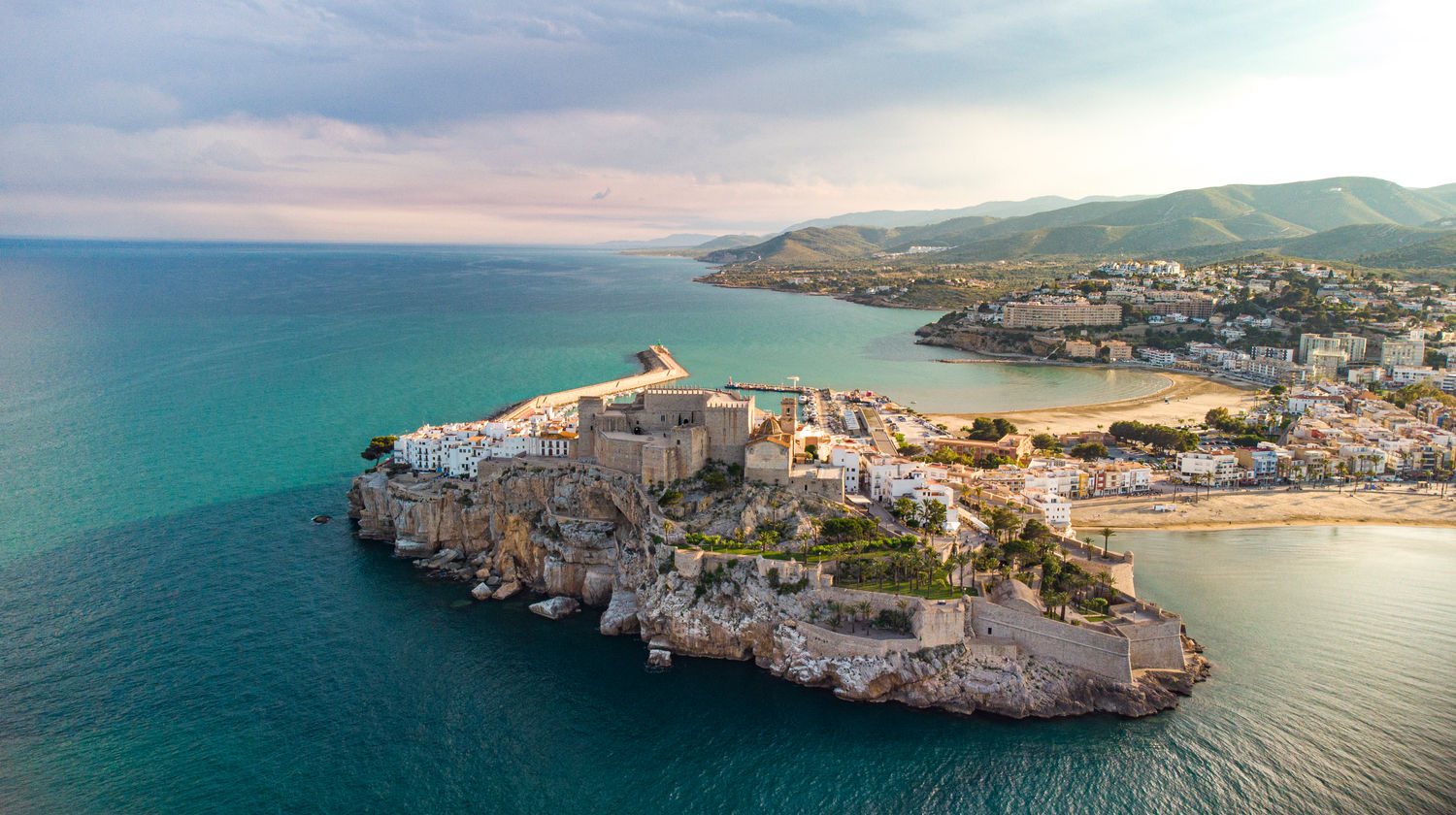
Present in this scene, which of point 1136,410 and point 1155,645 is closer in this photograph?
point 1155,645

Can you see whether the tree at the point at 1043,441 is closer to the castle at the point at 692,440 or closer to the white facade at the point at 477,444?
the castle at the point at 692,440

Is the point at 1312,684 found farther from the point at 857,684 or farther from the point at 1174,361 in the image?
the point at 1174,361

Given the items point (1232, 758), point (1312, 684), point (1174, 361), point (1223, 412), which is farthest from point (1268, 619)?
point (1174, 361)

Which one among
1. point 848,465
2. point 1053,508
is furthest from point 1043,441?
point 848,465

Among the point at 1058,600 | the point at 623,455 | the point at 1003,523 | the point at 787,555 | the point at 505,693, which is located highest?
the point at 623,455

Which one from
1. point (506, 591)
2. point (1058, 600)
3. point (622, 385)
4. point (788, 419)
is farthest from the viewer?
point (622, 385)

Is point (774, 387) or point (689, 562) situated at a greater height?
point (689, 562)

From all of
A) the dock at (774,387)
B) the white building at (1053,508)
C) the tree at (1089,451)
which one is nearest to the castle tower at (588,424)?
the white building at (1053,508)

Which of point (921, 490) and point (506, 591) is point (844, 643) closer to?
point (921, 490)
